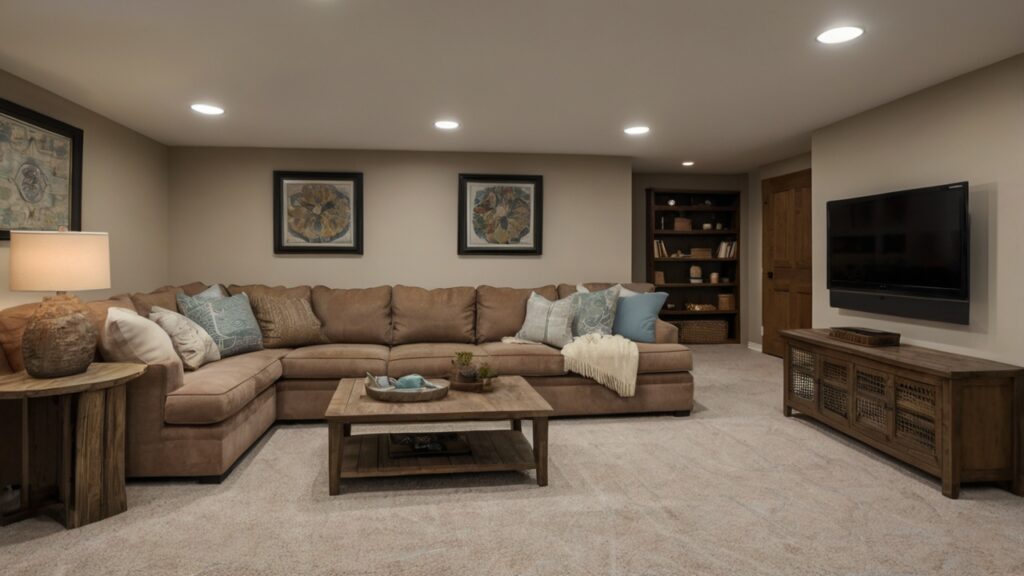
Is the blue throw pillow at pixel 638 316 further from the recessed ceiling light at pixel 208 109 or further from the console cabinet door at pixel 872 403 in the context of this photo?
the recessed ceiling light at pixel 208 109

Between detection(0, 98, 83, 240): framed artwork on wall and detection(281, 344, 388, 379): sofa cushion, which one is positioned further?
detection(281, 344, 388, 379): sofa cushion

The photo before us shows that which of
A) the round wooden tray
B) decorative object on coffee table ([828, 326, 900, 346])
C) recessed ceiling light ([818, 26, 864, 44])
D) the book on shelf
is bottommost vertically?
the round wooden tray

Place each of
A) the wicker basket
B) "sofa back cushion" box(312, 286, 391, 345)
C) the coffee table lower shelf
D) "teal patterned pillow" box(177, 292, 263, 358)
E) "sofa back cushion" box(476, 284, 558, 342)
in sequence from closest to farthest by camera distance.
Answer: the coffee table lower shelf, "teal patterned pillow" box(177, 292, 263, 358), "sofa back cushion" box(312, 286, 391, 345), "sofa back cushion" box(476, 284, 558, 342), the wicker basket

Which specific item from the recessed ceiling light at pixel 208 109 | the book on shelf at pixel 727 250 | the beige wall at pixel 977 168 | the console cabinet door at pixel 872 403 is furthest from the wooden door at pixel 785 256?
the recessed ceiling light at pixel 208 109

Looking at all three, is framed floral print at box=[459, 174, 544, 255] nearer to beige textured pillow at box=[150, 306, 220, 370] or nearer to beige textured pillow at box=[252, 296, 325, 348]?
beige textured pillow at box=[252, 296, 325, 348]

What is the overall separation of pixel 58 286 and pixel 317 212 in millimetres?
2923

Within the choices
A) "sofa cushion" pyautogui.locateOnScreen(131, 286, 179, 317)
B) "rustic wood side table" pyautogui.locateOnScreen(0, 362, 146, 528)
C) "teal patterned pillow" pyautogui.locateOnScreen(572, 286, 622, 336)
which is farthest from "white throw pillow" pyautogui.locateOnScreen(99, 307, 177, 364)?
"teal patterned pillow" pyautogui.locateOnScreen(572, 286, 622, 336)

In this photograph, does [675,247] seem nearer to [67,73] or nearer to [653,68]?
[653,68]

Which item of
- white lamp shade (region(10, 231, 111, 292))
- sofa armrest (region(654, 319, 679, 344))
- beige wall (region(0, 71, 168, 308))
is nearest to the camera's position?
white lamp shade (region(10, 231, 111, 292))

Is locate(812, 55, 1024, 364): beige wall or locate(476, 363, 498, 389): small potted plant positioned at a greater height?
locate(812, 55, 1024, 364): beige wall

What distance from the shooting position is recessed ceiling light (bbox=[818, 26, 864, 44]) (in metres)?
2.81

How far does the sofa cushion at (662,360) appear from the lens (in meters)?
4.31

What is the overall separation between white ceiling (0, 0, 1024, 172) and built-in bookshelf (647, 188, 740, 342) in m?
2.71

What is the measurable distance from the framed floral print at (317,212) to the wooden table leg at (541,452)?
3285 millimetres
